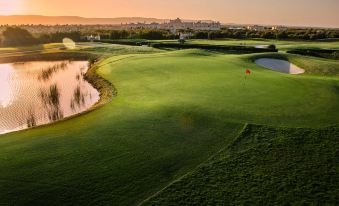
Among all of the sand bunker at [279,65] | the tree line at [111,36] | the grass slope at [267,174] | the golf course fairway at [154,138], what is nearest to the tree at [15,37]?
the tree line at [111,36]

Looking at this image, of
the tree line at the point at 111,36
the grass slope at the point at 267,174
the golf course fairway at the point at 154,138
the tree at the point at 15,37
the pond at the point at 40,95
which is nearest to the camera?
the grass slope at the point at 267,174

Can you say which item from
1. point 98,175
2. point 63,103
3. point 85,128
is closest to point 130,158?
point 98,175

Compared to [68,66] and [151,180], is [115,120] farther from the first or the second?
[68,66]

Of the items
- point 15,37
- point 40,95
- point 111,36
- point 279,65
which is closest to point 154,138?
point 40,95

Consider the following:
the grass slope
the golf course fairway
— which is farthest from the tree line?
the grass slope

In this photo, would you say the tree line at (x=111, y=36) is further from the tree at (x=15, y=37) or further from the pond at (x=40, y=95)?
the pond at (x=40, y=95)

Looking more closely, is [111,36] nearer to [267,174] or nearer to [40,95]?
[40,95]
